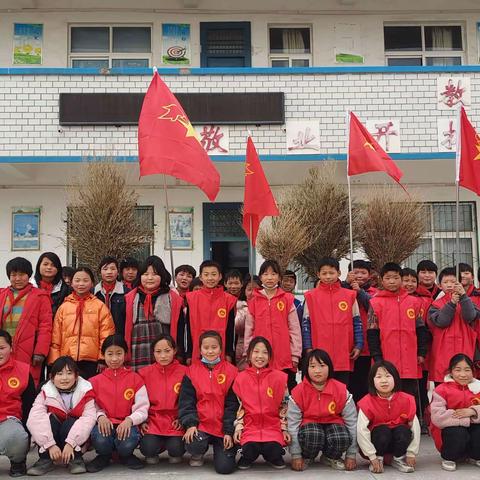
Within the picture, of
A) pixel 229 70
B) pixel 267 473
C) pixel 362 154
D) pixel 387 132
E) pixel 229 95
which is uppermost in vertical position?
pixel 229 70

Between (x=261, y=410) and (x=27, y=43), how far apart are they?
30.2 feet

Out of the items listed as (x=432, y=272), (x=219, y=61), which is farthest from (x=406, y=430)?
(x=219, y=61)

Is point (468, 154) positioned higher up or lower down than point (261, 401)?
higher up

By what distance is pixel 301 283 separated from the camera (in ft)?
33.3

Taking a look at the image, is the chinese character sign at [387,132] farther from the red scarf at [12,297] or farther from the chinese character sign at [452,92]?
Answer: the red scarf at [12,297]

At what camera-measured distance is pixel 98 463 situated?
4.27 meters

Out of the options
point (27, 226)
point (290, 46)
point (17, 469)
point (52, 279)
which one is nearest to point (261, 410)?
point (17, 469)

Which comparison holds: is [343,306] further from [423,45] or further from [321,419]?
[423,45]

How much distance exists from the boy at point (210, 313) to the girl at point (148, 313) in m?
0.13

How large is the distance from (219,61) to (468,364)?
27.6 ft

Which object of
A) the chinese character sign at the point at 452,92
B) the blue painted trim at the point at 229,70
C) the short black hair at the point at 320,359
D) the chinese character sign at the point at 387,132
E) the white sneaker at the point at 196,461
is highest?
the blue painted trim at the point at 229,70

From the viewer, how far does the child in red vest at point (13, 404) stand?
162 inches

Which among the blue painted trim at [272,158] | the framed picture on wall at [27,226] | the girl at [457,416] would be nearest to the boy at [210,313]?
the girl at [457,416]

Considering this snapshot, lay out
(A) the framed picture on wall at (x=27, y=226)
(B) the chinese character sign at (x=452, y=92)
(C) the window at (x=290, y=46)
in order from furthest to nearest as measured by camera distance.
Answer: (C) the window at (x=290, y=46)
(A) the framed picture on wall at (x=27, y=226)
(B) the chinese character sign at (x=452, y=92)
